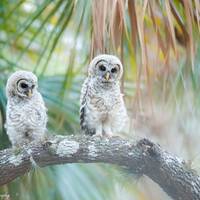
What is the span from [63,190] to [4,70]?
3.12 ft

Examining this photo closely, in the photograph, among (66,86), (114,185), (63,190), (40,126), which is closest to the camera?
(40,126)

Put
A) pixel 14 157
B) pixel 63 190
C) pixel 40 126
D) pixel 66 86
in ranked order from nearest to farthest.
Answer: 1. pixel 14 157
2. pixel 40 126
3. pixel 66 86
4. pixel 63 190

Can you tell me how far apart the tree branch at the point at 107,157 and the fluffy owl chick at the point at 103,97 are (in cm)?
28

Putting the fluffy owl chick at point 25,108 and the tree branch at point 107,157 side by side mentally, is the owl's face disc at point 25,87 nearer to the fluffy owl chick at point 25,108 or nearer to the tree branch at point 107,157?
the fluffy owl chick at point 25,108

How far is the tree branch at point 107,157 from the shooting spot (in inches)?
133

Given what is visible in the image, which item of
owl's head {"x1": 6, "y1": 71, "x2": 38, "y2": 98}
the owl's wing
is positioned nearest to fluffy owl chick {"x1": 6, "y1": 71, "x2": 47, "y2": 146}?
owl's head {"x1": 6, "y1": 71, "x2": 38, "y2": 98}

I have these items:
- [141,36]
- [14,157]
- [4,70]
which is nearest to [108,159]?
[14,157]

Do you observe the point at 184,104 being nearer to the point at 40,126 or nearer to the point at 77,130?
the point at 77,130

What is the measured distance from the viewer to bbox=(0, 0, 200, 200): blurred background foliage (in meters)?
3.79

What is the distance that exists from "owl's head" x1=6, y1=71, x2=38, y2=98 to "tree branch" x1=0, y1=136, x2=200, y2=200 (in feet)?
1.08

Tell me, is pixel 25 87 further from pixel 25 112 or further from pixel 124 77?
pixel 124 77

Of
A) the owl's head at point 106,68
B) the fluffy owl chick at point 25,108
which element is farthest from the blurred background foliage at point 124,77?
the fluffy owl chick at point 25,108

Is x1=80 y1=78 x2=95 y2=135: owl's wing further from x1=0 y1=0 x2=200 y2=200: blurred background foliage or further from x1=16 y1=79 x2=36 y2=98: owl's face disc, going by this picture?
x1=16 y1=79 x2=36 y2=98: owl's face disc

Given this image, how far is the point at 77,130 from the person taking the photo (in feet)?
15.9
